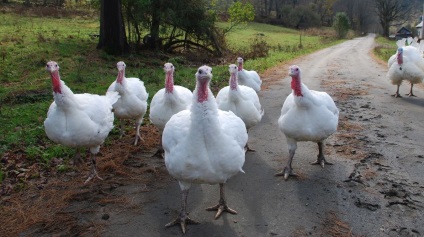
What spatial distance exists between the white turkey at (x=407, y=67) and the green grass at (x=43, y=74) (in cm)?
567

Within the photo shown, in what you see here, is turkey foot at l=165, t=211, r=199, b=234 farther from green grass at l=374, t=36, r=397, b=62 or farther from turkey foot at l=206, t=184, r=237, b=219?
green grass at l=374, t=36, r=397, b=62

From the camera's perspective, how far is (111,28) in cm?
1720

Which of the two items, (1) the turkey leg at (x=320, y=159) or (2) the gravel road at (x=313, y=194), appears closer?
(2) the gravel road at (x=313, y=194)

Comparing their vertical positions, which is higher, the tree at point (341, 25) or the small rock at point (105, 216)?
the tree at point (341, 25)

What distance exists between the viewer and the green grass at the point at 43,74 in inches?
284

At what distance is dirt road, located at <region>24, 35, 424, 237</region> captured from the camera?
14.9 ft

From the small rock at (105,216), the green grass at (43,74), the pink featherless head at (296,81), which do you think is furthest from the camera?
the green grass at (43,74)

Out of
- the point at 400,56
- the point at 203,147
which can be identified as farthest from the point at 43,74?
the point at 400,56

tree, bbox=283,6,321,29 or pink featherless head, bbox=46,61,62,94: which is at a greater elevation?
tree, bbox=283,6,321,29

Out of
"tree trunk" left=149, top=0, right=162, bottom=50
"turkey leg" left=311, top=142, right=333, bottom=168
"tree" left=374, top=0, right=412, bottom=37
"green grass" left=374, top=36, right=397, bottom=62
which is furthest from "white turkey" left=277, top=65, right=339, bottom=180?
"tree" left=374, top=0, right=412, bottom=37

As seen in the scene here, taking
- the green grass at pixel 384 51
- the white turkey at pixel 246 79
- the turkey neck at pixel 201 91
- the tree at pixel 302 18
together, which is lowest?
the green grass at pixel 384 51

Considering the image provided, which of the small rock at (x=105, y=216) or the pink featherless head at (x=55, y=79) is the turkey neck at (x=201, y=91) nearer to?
the small rock at (x=105, y=216)

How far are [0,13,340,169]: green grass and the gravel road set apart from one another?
9.29 feet

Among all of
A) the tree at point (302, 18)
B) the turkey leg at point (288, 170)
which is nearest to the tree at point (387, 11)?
the tree at point (302, 18)
